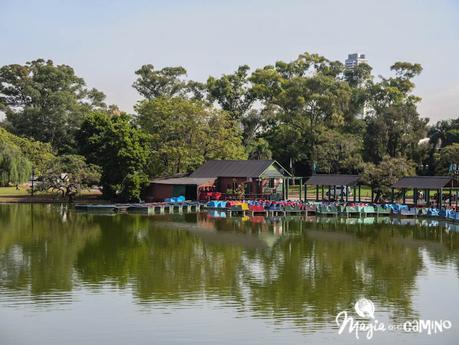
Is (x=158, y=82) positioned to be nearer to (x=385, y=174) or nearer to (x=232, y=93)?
(x=232, y=93)

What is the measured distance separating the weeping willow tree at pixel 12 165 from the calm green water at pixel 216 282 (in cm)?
2286

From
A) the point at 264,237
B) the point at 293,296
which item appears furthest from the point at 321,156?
the point at 293,296

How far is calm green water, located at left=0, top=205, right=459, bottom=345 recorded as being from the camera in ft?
60.2

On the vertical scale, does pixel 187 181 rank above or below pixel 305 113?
below

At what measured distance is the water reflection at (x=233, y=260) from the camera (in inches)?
867

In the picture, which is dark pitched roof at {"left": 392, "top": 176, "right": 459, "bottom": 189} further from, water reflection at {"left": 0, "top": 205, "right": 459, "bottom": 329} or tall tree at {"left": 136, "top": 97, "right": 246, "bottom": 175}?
tall tree at {"left": 136, "top": 97, "right": 246, "bottom": 175}

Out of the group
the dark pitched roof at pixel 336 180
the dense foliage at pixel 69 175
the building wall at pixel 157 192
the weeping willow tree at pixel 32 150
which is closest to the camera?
the dark pitched roof at pixel 336 180

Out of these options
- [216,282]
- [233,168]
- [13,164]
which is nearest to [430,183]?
[233,168]

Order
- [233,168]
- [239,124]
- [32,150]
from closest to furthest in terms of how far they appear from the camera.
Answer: [233,168], [32,150], [239,124]

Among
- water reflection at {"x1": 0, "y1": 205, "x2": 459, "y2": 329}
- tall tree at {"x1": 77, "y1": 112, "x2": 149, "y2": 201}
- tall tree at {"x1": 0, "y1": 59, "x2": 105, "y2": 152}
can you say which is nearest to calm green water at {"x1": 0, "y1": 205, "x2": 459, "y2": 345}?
water reflection at {"x1": 0, "y1": 205, "x2": 459, "y2": 329}

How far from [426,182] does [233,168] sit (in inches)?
716

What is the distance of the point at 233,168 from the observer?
199 ft

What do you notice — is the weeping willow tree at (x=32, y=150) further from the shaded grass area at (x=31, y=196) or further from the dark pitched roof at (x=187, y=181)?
the dark pitched roof at (x=187, y=181)

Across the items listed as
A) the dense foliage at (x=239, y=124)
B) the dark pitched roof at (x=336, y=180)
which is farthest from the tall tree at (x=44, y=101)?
the dark pitched roof at (x=336, y=180)
